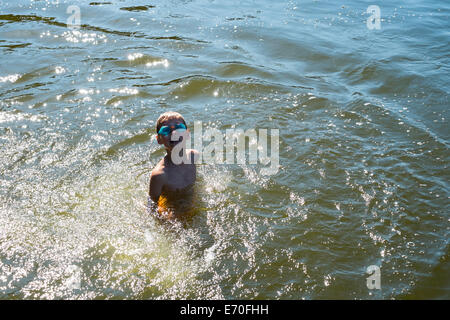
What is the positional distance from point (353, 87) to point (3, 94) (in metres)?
6.18

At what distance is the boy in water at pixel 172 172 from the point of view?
4.19 meters

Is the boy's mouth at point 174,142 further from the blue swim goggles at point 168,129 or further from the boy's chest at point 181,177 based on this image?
the boy's chest at point 181,177

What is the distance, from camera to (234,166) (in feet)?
16.8

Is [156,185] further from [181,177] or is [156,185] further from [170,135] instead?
[170,135]

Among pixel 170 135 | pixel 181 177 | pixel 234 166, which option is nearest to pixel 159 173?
pixel 181 177

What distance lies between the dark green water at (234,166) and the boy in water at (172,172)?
207 millimetres

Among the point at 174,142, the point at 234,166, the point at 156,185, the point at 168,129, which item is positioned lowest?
the point at 234,166

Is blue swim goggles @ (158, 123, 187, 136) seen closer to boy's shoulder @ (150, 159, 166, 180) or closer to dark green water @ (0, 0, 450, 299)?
boy's shoulder @ (150, 159, 166, 180)

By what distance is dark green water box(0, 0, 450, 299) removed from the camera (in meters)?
3.53

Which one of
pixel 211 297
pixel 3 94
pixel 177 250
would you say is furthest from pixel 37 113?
pixel 211 297

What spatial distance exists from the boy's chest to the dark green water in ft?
0.84

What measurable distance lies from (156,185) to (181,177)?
325 mm
